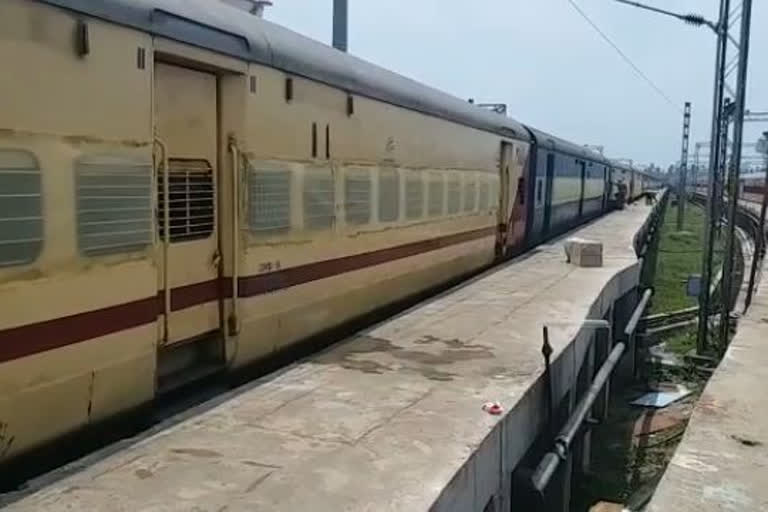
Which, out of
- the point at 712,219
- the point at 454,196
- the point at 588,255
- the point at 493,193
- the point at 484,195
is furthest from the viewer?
the point at 712,219

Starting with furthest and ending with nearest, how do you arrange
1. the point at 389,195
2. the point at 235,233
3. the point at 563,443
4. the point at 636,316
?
the point at 636,316 → the point at 389,195 → the point at 563,443 → the point at 235,233

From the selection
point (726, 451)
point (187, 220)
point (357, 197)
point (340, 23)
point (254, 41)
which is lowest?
point (726, 451)

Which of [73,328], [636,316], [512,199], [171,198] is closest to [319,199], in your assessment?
[171,198]

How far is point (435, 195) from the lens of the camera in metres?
10.9

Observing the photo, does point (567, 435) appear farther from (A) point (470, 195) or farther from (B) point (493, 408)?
(A) point (470, 195)

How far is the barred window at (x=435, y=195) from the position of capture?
10.7 metres

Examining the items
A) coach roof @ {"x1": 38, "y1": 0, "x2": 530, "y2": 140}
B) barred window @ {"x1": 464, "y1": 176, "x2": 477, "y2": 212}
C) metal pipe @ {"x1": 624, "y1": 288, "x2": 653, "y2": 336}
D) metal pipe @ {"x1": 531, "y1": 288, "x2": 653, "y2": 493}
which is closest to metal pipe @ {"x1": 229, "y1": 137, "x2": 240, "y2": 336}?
coach roof @ {"x1": 38, "y1": 0, "x2": 530, "y2": 140}

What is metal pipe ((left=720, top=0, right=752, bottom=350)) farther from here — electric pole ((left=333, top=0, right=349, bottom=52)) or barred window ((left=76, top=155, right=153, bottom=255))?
barred window ((left=76, top=155, right=153, bottom=255))

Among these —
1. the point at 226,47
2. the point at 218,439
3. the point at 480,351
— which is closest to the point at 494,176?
the point at 480,351

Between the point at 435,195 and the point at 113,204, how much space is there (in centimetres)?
675

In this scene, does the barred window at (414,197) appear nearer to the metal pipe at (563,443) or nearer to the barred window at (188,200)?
the metal pipe at (563,443)

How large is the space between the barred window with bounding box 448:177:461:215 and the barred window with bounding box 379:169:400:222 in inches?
93.0

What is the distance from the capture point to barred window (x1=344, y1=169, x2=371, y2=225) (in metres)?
7.83

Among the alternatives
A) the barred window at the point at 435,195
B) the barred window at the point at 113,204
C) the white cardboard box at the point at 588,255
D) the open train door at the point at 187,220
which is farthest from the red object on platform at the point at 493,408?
the white cardboard box at the point at 588,255
